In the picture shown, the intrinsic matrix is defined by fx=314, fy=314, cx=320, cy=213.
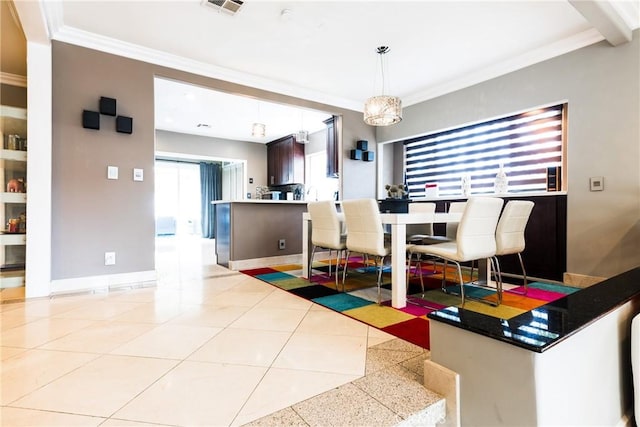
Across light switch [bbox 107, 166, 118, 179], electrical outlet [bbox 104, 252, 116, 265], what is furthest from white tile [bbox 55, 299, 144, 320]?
light switch [bbox 107, 166, 118, 179]

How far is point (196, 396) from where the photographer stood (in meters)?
1.26

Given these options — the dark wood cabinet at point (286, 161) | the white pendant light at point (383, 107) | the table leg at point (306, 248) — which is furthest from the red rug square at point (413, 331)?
the dark wood cabinet at point (286, 161)

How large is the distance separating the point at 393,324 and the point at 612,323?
3.59 feet

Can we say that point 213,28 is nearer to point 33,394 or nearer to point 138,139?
point 138,139

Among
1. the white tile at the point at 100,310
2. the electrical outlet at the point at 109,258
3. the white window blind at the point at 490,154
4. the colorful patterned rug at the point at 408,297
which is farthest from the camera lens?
the white window blind at the point at 490,154

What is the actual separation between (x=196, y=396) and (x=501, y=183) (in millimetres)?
4005

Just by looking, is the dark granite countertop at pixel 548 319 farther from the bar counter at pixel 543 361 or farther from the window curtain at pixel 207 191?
the window curtain at pixel 207 191

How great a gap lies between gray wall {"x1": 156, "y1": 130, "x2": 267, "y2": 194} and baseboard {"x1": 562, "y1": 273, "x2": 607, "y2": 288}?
6488mm

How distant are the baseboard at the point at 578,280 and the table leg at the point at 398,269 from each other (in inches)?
78.7

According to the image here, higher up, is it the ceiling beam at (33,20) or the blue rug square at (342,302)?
the ceiling beam at (33,20)

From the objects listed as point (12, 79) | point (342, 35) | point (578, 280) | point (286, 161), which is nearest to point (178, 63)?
point (342, 35)

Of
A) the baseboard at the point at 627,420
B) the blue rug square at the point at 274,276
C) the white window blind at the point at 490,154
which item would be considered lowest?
the baseboard at the point at 627,420

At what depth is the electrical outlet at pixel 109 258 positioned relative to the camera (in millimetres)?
3201

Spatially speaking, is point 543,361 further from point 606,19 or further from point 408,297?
point 606,19
